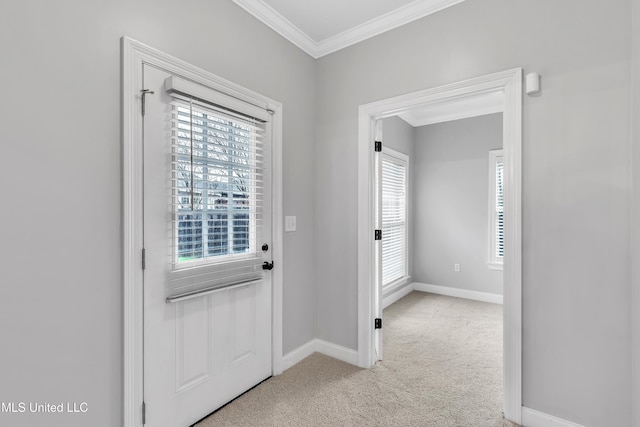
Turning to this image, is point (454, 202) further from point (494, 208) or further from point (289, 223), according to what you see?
point (289, 223)

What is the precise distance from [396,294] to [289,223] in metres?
2.63

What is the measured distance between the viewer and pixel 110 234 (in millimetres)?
1469

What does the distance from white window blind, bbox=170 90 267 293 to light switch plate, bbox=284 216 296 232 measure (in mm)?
287

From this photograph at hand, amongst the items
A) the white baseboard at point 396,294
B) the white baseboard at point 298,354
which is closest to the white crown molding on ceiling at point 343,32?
the white baseboard at point 298,354

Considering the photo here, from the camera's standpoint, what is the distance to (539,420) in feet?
5.84

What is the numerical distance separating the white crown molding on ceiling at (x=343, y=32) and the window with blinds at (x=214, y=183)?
2.71 feet

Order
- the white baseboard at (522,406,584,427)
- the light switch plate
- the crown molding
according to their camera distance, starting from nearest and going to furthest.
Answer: the white baseboard at (522,406,584,427) → the crown molding → the light switch plate

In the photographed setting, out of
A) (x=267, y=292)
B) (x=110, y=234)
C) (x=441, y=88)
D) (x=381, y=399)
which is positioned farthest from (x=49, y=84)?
(x=381, y=399)

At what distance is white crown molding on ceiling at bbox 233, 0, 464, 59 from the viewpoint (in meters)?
2.16

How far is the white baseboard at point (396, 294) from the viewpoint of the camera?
417 cm

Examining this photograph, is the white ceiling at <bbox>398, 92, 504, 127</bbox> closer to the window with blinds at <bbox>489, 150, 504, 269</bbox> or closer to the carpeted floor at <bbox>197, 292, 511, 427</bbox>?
the window with blinds at <bbox>489, 150, 504, 269</bbox>

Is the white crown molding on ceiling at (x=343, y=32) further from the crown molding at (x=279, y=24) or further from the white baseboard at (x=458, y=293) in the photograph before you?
the white baseboard at (x=458, y=293)

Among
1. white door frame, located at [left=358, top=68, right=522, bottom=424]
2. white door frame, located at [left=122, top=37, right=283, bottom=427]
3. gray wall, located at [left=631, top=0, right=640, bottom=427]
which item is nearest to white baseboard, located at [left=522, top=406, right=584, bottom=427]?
white door frame, located at [left=358, top=68, right=522, bottom=424]

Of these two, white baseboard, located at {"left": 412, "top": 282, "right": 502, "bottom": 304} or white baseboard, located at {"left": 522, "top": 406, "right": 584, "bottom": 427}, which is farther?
white baseboard, located at {"left": 412, "top": 282, "right": 502, "bottom": 304}
